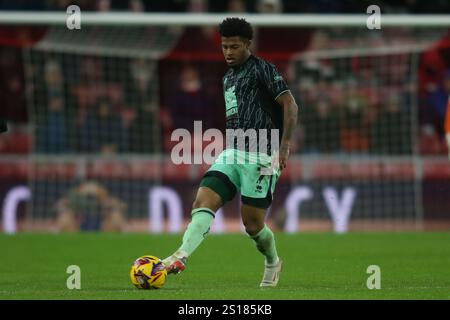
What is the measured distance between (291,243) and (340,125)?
15.6 feet

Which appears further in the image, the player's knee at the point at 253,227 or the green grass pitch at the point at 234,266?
the player's knee at the point at 253,227

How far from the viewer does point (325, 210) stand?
18.8 metres

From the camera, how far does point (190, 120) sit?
19.8 m

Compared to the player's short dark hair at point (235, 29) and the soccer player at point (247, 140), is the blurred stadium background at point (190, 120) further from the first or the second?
the player's short dark hair at point (235, 29)

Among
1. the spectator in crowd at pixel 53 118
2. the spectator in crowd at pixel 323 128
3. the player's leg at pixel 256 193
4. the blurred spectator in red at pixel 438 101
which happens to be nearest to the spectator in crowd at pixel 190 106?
the spectator in crowd at pixel 323 128

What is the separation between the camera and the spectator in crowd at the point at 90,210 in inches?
727

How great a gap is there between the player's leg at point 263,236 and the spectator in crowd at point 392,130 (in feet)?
33.0

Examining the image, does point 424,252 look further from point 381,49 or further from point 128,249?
point 381,49

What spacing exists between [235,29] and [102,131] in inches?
425

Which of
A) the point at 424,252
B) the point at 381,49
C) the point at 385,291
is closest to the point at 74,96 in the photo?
the point at 381,49

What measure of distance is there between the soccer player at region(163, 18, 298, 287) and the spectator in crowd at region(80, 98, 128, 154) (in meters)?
10.2

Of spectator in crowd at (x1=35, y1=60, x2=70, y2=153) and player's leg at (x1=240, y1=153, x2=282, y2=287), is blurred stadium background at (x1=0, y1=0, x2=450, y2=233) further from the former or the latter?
player's leg at (x1=240, y1=153, x2=282, y2=287)

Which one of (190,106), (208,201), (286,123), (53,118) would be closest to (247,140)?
(286,123)
